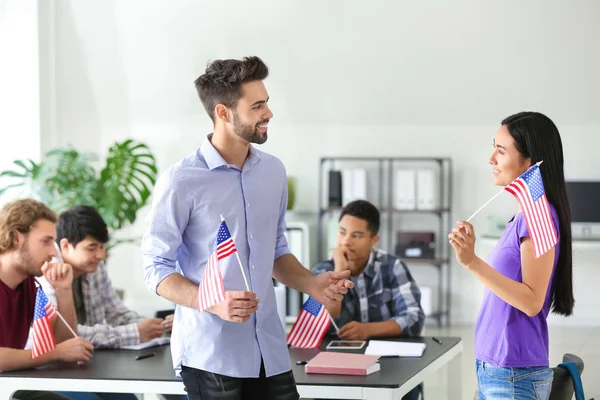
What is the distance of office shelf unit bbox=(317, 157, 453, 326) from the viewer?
814 cm

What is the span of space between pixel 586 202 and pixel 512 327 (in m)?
5.86

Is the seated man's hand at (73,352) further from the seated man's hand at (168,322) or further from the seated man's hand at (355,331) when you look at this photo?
the seated man's hand at (355,331)

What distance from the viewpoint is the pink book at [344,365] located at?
284 centimetres

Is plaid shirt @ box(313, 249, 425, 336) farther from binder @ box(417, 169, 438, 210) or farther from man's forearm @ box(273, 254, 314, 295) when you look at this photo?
binder @ box(417, 169, 438, 210)

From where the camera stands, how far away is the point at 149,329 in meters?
3.51

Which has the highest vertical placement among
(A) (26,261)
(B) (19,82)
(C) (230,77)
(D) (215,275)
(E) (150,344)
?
(B) (19,82)

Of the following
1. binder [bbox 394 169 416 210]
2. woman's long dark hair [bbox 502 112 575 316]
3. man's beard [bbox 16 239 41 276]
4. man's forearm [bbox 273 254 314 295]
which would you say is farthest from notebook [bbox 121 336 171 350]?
binder [bbox 394 169 416 210]

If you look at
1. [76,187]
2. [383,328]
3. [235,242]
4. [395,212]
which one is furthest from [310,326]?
[395,212]

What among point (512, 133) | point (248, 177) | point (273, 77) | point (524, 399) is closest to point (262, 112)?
point (248, 177)

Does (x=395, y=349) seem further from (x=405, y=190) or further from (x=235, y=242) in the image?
(x=405, y=190)

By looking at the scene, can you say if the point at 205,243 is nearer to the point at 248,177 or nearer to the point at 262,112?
the point at 248,177

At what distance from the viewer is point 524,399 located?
2256 millimetres

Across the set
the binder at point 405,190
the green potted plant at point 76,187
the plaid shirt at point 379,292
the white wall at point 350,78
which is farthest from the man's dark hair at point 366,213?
the white wall at point 350,78

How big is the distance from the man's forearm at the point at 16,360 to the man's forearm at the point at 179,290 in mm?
1094
